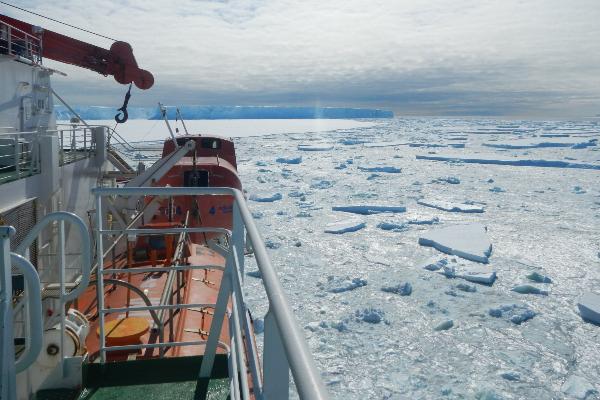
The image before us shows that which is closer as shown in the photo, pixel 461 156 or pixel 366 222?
pixel 366 222

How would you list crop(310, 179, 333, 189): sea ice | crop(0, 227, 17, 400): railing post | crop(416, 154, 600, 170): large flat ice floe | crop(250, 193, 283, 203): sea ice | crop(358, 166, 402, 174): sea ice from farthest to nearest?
crop(416, 154, 600, 170): large flat ice floe < crop(358, 166, 402, 174): sea ice < crop(310, 179, 333, 189): sea ice < crop(250, 193, 283, 203): sea ice < crop(0, 227, 17, 400): railing post

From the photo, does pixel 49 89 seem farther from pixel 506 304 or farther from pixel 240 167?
pixel 240 167

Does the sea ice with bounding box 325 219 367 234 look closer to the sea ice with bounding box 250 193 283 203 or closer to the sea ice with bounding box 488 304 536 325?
the sea ice with bounding box 250 193 283 203

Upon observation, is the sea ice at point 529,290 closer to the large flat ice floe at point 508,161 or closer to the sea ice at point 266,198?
the sea ice at point 266,198

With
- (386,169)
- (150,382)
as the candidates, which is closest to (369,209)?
(386,169)

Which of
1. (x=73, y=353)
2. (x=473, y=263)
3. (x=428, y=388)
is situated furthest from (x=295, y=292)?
(x=73, y=353)

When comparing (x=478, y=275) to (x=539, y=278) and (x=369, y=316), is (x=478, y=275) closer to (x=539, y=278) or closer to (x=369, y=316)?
(x=539, y=278)

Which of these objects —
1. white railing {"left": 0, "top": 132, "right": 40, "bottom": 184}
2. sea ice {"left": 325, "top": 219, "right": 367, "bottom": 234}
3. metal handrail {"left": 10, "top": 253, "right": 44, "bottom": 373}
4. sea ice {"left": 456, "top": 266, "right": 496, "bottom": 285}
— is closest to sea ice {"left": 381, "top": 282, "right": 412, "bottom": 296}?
sea ice {"left": 456, "top": 266, "right": 496, "bottom": 285}
